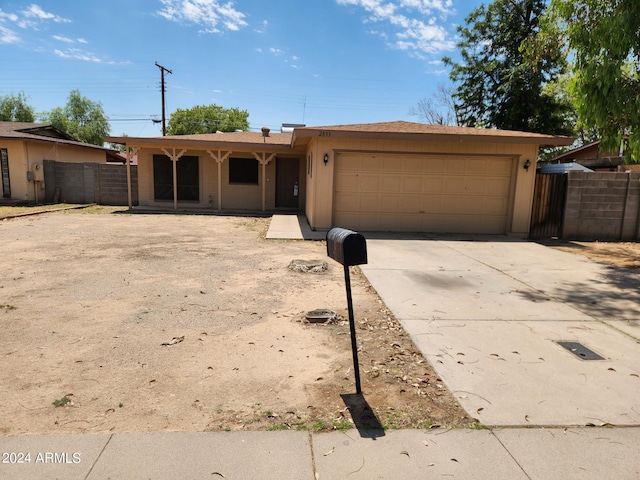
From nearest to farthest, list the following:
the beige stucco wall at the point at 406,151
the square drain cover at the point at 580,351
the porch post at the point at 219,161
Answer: the square drain cover at the point at 580,351, the beige stucco wall at the point at 406,151, the porch post at the point at 219,161

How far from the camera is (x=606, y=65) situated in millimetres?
6168

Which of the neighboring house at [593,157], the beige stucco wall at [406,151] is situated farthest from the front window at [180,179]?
the neighboring house at [593,157]

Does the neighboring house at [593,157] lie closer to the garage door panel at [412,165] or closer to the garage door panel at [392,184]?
the garage door panel at [412,165]

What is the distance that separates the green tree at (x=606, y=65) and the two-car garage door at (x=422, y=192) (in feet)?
13.0

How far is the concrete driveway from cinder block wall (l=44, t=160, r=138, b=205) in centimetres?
1419

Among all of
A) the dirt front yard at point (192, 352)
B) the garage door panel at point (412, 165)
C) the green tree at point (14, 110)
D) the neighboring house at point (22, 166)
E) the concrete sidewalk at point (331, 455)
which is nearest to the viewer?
the concrete sidewalk at point (331, 455)

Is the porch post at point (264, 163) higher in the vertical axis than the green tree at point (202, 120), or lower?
lower

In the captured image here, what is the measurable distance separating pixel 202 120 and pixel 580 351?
51.5 m

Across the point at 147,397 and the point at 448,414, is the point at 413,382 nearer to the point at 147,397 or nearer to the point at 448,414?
the point at 448,414

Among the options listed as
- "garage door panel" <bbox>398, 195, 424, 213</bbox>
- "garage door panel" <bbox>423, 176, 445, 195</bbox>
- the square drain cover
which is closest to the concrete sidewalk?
the square drain cover

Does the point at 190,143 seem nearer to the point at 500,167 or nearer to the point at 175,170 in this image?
the point at 175,170

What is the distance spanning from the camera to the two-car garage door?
11.0 metres

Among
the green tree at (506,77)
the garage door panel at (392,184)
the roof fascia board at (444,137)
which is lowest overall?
the garage door panel at (392,184)

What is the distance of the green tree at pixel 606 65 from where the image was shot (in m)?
6.13
